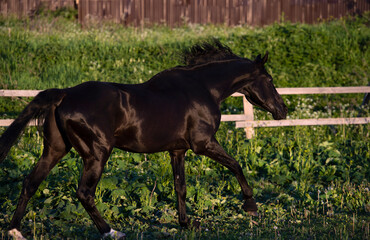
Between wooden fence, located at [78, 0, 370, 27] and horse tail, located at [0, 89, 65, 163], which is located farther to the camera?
wooden fence, located at [78, 0, 370, 27]

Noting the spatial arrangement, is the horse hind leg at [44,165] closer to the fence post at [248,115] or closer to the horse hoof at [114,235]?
the horse hoof at [114,235]

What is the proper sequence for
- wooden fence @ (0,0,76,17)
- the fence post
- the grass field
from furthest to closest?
wooden fence @ (0,0,76,17) < the fence post < the grass field

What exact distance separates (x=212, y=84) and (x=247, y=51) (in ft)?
29.5

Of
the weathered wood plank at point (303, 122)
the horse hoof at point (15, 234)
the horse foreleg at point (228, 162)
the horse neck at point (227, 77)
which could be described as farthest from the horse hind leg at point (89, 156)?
the weathered wood plank at point (303, 122)

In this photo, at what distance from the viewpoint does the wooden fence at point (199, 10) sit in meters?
18.1

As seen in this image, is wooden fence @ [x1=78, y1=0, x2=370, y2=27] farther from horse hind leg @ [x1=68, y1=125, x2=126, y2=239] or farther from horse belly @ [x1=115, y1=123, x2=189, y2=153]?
horse hind leg @ [x1=68, y1=125, x2=126, y2=239]

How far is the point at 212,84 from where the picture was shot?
5594 mm

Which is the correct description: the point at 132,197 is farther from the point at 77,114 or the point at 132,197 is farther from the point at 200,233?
the point at 77,114

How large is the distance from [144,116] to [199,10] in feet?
46.5

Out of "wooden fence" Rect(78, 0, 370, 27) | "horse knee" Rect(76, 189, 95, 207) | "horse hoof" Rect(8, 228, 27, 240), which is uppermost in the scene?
"wooden fence" Rect(78, 0, 370, 27)

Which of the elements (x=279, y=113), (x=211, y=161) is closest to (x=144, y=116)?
(x=279, y=113)

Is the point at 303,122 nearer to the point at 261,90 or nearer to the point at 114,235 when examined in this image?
the point at 261,90

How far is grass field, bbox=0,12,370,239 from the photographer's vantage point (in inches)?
213

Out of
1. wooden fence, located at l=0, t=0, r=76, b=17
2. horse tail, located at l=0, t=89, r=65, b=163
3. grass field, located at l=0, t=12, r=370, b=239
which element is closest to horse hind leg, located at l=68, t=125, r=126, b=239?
horse tail, located at l=0, t=89, r=65, b=163
